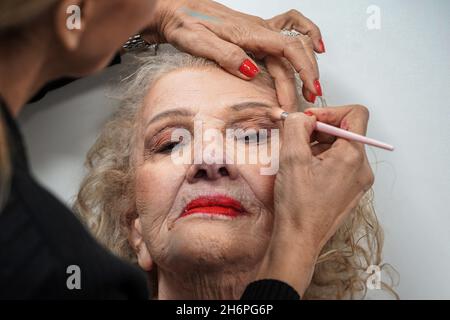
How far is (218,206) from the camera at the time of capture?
1.14 m

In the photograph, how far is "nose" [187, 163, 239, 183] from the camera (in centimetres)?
114

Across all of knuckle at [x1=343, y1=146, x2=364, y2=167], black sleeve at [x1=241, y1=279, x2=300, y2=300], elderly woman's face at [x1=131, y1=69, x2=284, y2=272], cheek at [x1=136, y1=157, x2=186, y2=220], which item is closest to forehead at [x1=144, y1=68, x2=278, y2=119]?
elderly woman's face at [x1=131, y1=69, x2=284, y2=272]

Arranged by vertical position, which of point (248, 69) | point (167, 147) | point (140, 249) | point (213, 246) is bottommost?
point (140, 249)

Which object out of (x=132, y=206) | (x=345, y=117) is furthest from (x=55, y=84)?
(x=345, y=117)

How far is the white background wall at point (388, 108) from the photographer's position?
1452mm

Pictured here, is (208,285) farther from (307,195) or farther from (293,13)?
(293,13)

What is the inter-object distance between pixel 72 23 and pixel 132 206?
2.14 feet

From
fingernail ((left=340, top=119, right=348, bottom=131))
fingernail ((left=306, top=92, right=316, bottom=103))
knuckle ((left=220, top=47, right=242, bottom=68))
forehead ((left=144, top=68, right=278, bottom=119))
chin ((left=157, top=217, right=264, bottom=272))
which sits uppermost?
knuckle ((left=220, top=47, right=242, bottom=68))

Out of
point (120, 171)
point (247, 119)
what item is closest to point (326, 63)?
point (247, 119)

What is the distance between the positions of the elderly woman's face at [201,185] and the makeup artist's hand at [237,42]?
35 mm

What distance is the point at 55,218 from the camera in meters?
0.73

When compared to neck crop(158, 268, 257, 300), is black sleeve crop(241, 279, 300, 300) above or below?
above

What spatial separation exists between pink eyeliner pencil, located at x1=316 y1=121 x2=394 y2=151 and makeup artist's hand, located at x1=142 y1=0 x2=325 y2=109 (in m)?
0.15

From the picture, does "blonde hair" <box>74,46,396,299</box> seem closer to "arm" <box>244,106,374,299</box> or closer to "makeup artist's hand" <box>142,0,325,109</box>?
"makeup artist's hand" <box>142,0,325,109</box>
